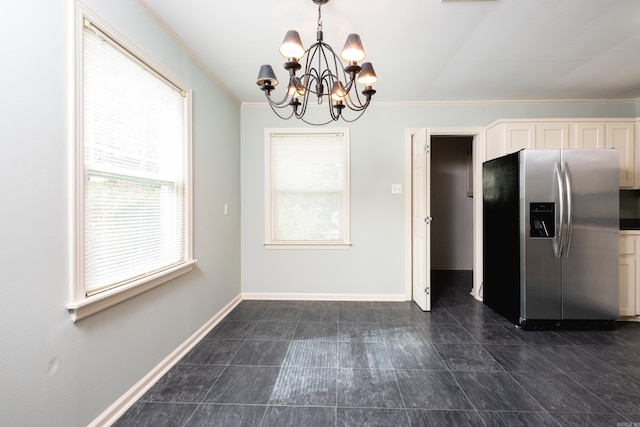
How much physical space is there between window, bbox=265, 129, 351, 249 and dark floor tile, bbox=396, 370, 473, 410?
170cm

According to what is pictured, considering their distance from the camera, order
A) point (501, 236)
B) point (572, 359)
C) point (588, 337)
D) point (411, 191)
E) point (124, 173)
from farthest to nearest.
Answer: point (411, 191)
point (501, 236)
point (588, 337)
point (572, 359)
point (124, 173)

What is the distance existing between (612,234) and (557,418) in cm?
196

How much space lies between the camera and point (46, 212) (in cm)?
112

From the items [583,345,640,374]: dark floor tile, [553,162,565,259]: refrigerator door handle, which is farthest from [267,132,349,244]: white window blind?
[583,345,640,374]: dark floor tile

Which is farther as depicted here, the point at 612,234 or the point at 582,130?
the point at 582,130

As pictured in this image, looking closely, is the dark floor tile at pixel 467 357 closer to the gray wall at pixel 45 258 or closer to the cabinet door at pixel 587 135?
the gray wall at pixel 45 258

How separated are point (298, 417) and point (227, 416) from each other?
40 centimetres

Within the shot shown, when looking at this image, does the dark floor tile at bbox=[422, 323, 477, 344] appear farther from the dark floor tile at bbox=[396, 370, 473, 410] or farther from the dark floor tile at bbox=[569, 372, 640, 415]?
the dark floor tile at bbox=[569, 372, 640, 415]

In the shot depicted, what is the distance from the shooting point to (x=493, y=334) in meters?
2.39

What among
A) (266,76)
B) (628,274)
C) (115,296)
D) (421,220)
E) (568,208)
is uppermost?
(266,76)

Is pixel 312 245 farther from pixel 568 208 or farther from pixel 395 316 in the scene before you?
pixel 568 208

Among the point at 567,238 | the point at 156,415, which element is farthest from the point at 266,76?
the point at 567,238

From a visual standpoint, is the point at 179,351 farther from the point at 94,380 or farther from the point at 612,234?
the point at 612,234

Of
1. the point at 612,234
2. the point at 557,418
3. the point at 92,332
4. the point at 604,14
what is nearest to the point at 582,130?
the point at 612,234
